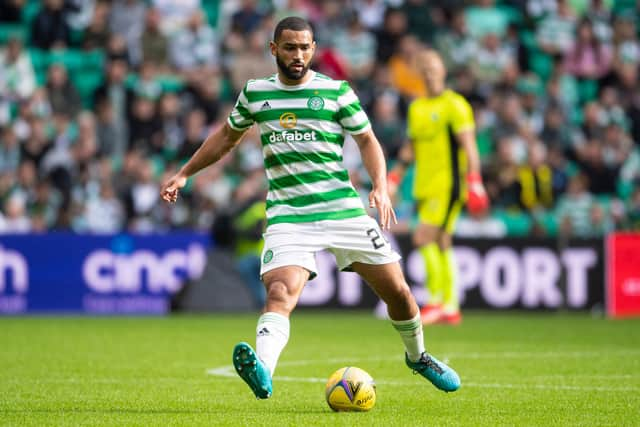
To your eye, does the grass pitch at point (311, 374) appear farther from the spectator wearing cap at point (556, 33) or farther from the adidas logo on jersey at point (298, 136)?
the spectator wearing cap at point (556, 33)

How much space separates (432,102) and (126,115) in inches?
288

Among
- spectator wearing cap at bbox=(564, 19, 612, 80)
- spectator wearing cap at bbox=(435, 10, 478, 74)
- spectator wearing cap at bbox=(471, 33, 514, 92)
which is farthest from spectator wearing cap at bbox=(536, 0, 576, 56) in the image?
spectator wearing cap at bbox=(435, 10, 478, 74)

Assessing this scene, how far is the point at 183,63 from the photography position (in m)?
20.4

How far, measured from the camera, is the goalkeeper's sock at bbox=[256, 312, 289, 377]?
20.7 ft

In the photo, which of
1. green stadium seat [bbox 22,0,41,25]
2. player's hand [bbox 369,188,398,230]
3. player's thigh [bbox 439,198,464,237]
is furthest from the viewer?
green stadium seat [bbox 22,0,41,25]

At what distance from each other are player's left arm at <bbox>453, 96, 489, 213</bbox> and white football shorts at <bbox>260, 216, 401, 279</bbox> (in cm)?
634

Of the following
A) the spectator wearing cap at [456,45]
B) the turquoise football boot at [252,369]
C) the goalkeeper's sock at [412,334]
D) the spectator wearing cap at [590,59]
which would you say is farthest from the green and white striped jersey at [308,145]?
the spectator wearing cap at [590,59]

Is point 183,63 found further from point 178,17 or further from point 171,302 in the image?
point 171,302

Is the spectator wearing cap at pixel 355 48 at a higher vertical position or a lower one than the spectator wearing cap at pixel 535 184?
higher

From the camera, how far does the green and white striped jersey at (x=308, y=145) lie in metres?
6.74

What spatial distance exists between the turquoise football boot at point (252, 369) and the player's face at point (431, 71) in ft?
25.8

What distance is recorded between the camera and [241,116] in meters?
6.96

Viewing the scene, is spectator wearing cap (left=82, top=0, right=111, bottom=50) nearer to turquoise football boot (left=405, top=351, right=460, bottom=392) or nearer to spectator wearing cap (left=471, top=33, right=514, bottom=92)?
spectator wearing cap (left=471, top=33, right=514, bottom=92)

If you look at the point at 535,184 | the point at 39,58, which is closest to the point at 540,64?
the point at 535,184
